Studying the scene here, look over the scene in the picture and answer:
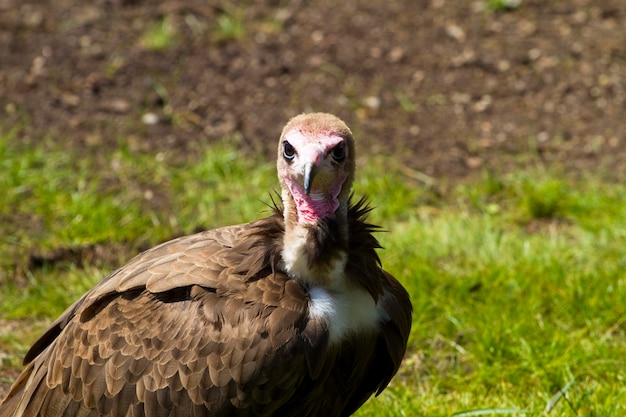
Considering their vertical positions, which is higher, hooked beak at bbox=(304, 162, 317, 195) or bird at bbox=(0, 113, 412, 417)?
hooked beak at bbox=(304, 162, 317, 195)

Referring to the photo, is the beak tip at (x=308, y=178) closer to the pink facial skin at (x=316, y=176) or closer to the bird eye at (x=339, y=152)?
the pink facial skin at (x=316, y=176)

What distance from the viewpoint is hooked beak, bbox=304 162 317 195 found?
326cm

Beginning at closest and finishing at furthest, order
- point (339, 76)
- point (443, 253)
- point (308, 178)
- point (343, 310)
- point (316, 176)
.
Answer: point (308, 178), point (316, 176), point (343, 310), point (443, 253), point (339, 76)

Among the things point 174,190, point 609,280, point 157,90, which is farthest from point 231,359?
point 157,90

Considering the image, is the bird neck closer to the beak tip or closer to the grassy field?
the beak tip

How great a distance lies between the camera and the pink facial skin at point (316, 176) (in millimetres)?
3344

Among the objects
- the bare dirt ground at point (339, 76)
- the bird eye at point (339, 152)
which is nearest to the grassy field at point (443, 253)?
the bare dirt ground at point (339, 76)

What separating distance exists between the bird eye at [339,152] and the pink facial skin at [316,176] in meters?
0.02

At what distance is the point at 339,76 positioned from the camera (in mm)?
7402

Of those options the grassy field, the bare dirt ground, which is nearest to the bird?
the grassy field

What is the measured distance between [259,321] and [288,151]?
56 centimetres

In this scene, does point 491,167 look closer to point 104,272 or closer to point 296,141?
point 104,272

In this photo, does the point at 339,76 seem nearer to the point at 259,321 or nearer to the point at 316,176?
the point at 316,176

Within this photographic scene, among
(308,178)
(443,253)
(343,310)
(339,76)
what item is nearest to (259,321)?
(343,310)
